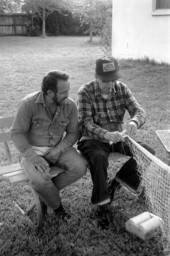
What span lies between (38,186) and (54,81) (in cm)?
91

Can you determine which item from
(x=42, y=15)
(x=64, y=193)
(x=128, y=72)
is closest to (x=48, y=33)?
(x=42, y=15)

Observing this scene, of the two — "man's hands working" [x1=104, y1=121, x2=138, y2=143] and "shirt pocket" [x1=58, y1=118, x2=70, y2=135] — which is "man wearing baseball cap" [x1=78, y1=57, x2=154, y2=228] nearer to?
"man's hands working" [x1=104, y1=121, x2=138, y2=143]

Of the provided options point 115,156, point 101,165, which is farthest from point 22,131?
point 115,156

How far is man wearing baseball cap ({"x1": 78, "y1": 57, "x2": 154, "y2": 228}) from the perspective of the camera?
3.06 meters

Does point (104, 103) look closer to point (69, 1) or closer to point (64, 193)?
point (64, 193)

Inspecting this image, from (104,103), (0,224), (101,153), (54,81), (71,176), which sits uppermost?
(54,81)

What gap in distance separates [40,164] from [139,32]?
337 inches

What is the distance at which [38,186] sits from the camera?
2.82 meters

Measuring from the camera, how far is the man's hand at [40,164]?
283 centimetres

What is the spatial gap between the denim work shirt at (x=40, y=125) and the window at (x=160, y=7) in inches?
289

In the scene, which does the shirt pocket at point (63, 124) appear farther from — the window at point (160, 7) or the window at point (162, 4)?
the window at point (162, 4)

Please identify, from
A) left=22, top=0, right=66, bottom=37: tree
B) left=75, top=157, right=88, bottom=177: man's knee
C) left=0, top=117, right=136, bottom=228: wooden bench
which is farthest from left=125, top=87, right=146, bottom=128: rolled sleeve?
left=22, top=0, right=66, bottom=37: tree

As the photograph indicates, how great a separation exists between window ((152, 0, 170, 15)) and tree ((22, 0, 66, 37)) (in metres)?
15.1

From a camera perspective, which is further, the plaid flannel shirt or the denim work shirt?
the plaid flannel shirt
